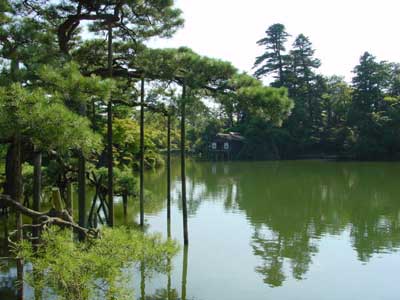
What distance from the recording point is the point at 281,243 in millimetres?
9984

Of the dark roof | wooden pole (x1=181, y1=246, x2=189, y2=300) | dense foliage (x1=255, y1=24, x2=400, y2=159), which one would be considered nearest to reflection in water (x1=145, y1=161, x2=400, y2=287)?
wooden pole (x1=181, y1=246, x2=189, y2=300)

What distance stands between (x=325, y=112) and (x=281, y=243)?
33019 mm

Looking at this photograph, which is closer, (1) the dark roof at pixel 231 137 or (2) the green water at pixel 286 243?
(2) the green water at pixel 286 243

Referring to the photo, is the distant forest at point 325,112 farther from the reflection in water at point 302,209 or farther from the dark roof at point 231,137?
the reflection in water at point 302,209

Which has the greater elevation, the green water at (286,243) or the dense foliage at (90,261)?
the dense foliage at (90,261)

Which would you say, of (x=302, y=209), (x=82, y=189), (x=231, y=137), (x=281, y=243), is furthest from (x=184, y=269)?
(x=231, y=137)

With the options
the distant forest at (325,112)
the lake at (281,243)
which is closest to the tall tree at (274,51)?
the distant forest at (325,112)

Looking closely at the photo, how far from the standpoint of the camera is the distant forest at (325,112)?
34906 mm

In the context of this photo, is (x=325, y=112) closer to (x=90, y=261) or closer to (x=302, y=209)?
(x=302, y=209)

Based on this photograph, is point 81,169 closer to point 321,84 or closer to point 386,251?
point 386,251

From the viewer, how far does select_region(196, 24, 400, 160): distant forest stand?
3491 cm

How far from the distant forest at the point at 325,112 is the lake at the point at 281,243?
16.8 meters

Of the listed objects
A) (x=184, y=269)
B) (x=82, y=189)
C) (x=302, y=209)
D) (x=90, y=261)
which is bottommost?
(x=184, y=269)

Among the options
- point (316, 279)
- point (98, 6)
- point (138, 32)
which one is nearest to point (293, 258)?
point (316, 279)
